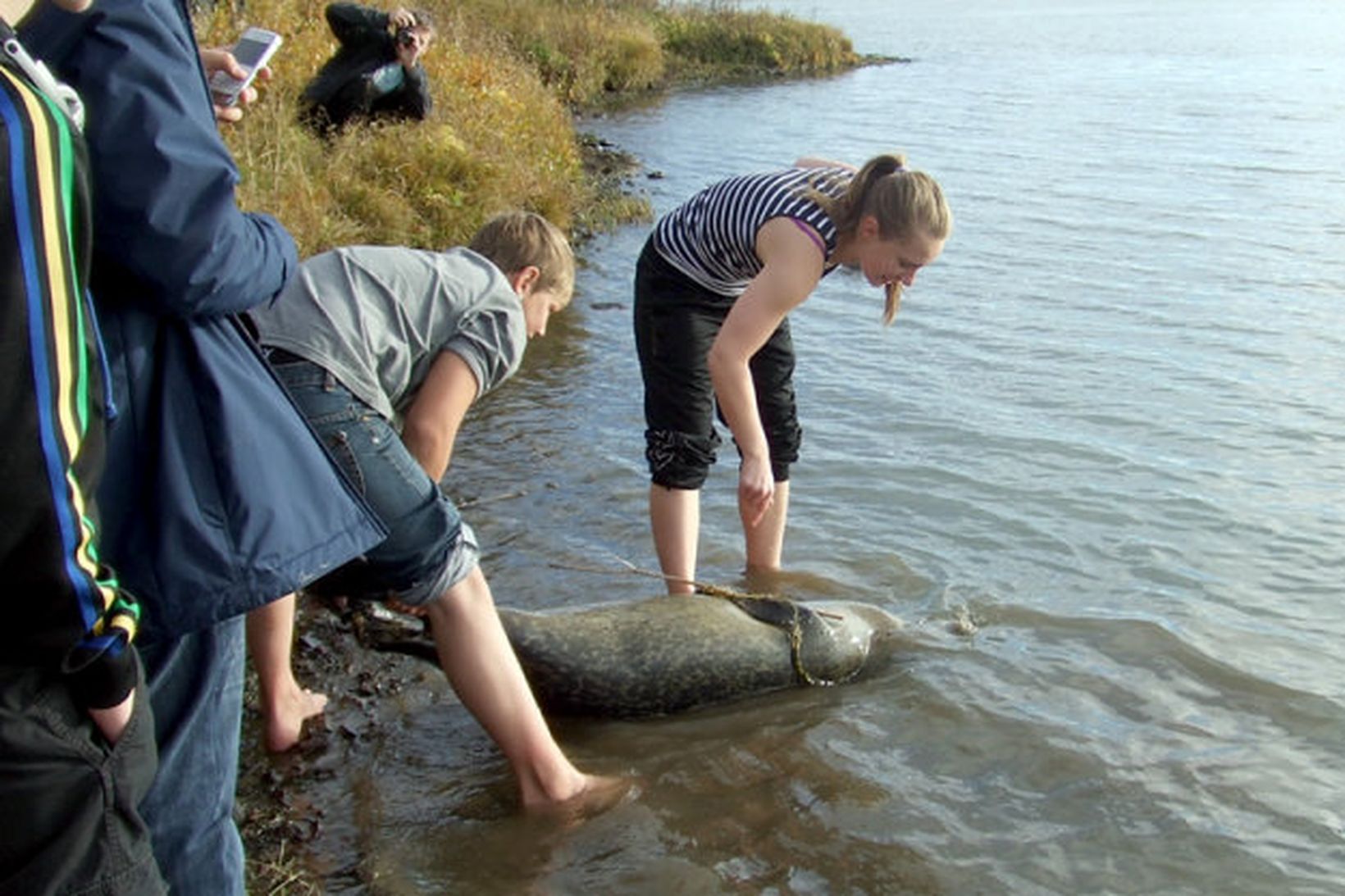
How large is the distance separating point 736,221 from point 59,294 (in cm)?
302

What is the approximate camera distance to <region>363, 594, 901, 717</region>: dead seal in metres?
4.42

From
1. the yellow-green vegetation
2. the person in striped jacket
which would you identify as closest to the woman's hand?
the person in striped jacket

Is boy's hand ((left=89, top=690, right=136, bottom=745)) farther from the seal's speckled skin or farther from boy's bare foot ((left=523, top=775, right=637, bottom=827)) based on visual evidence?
the seal's speckled skin

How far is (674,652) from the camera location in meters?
4.59

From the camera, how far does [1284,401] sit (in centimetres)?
852

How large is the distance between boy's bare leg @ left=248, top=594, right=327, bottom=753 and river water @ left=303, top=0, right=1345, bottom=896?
239mm

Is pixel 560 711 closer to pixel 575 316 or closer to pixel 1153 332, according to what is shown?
pixel 575 316

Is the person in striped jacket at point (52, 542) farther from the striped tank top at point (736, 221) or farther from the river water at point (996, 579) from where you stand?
the striped tank top at point (736, 221)

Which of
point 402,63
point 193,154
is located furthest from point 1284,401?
point 193,154

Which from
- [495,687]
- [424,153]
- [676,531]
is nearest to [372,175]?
[424,153]

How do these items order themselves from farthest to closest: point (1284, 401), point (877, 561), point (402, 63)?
point (402, 63)
point (1284, 401)
point (877, 561)

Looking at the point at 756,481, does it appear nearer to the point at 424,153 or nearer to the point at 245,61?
the point at 245,61

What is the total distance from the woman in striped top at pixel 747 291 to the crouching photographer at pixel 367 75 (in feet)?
17.6

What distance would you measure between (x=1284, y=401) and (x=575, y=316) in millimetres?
5200
